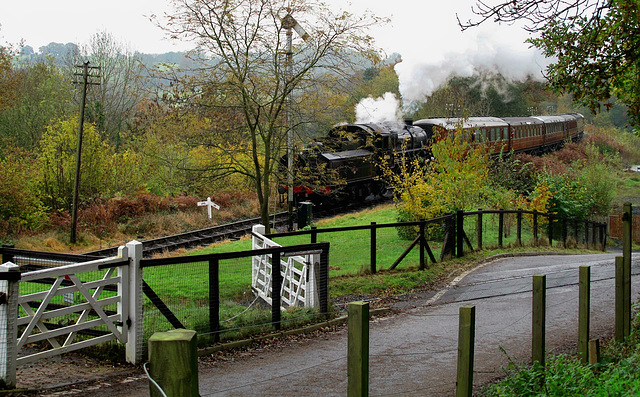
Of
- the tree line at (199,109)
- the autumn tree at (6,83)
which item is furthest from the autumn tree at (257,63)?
the autumn tree at (6,83)

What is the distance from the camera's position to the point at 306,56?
1402 centimetres

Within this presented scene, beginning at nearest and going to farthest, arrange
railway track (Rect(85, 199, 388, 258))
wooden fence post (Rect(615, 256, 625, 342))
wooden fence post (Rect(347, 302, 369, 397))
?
wooden fence post (Rect(347, 302, 369, 397)), wooden fence post (Rect(615, 256, 625, 342)), railway track (Rect(85, 199, 388, 258))

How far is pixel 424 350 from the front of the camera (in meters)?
7.84

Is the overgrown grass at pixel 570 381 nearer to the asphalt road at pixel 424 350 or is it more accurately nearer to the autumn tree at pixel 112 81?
the asphalt road at pixel 424 350

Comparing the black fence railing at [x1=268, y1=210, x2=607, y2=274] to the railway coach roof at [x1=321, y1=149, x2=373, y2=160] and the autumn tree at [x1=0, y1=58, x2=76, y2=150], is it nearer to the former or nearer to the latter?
the railway coach roof at [x1=321, y1=149, x2=373, y2=160]

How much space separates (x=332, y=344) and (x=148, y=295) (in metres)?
2.59

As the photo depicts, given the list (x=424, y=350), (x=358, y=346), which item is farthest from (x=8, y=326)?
(x=424, y=350)

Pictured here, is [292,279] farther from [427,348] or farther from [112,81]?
[112,81]

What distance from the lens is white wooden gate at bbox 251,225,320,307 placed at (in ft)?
31.5

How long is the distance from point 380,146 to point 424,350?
67.6ft

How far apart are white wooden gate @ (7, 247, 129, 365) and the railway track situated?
10.8 meters

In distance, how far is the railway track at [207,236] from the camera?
19828 millimetres

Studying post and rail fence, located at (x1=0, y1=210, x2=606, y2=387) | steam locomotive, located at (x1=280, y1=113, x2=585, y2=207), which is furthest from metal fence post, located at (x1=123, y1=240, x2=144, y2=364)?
steam locomotive, located at (x1=280, y1=113, x2=585, y2=207)

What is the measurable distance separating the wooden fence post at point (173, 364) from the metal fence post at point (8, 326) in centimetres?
450
